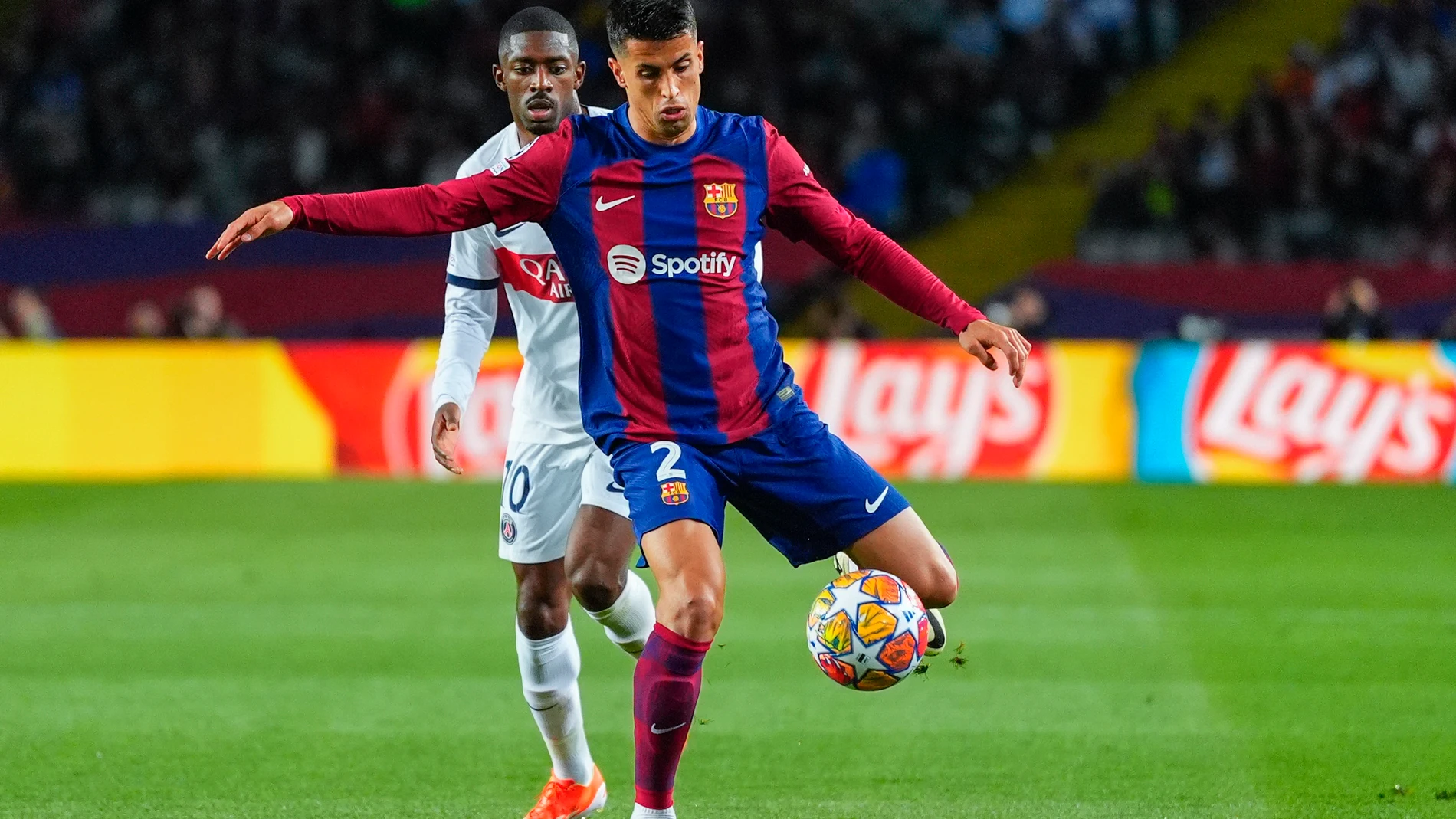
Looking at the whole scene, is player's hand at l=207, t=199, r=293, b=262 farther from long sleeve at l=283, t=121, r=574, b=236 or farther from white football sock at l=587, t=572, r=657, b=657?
white football sock at l=587, t=572, r=657, b=657

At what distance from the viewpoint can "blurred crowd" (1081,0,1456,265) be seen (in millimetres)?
17406

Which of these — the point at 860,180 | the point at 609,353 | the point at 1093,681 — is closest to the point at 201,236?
the point at 860,180

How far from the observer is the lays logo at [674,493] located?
180 inches

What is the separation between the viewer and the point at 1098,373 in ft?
46.1

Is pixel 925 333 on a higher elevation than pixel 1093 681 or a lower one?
lower

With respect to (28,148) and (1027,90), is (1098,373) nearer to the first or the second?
(1027,90)

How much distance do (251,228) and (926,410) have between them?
10150 mm

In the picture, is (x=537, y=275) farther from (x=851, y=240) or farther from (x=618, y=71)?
(x=851, y=240)

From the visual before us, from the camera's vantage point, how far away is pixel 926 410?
Answer: 552 inches

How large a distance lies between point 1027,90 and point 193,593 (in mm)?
12853

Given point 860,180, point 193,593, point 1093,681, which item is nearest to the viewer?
point 1093,681

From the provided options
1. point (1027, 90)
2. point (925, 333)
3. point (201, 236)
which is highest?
point (1027, 90)

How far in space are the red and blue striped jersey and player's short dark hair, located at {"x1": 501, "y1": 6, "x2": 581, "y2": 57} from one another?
0.67 metres

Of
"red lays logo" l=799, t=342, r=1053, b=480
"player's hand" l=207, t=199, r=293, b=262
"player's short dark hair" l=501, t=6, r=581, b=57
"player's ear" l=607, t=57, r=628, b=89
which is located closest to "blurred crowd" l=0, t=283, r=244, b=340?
"red lays logo" l=799, t=342, r=1053, b=480
